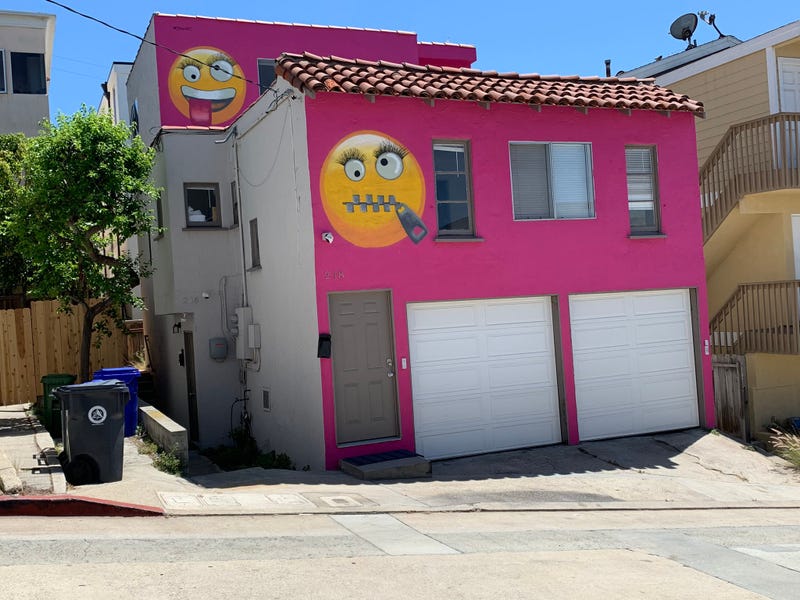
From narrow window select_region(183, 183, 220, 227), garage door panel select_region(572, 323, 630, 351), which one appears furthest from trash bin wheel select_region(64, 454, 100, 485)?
garage door panel select_region(572, 323, 630, 351)

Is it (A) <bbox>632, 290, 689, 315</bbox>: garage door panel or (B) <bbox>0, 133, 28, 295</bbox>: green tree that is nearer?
(A) <bbox>632, 290, 689, 315</bbox>: garage door panel

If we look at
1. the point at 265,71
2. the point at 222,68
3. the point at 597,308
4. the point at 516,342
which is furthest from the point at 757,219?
the point at 222,68

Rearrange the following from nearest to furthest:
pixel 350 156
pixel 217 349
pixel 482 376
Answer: pixel 350 156 < pixel 482 376 < pixel 217 349

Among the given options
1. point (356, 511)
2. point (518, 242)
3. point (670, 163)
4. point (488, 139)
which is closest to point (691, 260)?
point (670, 163)

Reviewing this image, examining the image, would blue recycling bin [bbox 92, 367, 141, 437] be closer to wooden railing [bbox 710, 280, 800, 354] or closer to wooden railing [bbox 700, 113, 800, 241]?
wooden railing [bbox 710, 280, 800, 354]

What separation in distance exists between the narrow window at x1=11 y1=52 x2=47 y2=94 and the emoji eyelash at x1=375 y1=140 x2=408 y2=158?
51.4ft

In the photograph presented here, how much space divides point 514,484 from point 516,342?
2.77 meters

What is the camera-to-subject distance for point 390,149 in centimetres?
1247

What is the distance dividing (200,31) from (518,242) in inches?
373

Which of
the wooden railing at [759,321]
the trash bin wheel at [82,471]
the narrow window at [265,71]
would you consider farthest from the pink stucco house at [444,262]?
the narrow window at [265,71]

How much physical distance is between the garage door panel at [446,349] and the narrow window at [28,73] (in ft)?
55.1

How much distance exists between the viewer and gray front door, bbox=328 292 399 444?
12102 millimetres

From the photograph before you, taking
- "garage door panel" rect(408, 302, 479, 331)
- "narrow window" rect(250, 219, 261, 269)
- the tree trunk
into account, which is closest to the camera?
"garage door panel" rect(408, 302, 479, 331)

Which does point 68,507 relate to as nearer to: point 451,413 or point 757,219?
point 451,413
